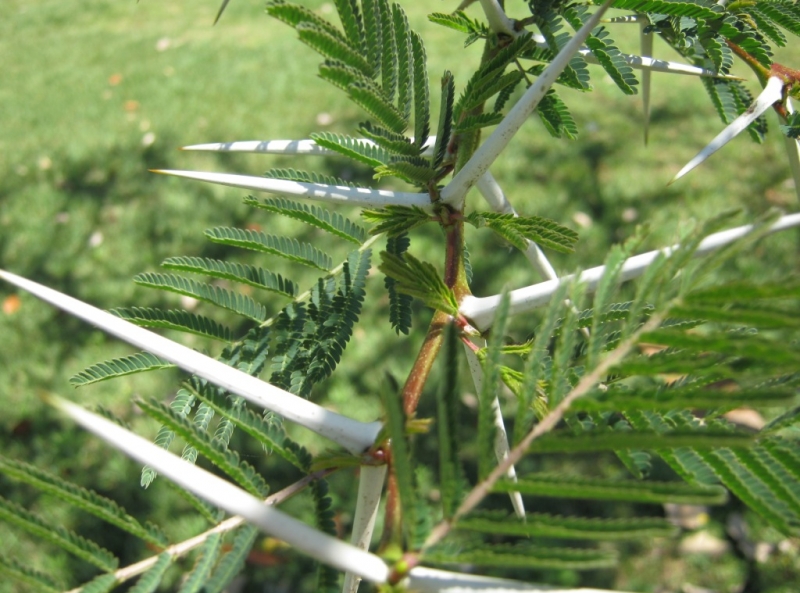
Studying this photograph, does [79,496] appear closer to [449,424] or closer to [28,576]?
[28,576]

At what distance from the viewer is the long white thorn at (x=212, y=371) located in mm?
436

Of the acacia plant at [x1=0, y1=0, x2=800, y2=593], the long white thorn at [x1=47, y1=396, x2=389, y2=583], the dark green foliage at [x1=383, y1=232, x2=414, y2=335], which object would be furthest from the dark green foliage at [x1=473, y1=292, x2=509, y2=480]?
the dark green foliage at [x1=383, y1=232, x2=414, y2=335]

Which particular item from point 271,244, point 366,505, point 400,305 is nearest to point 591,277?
point 366,505

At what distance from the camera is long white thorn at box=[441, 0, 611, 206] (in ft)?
1.49

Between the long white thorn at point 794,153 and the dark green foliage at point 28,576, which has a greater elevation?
the long white thorn at point 794,153

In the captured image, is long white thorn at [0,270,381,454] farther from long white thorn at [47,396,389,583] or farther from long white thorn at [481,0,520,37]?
long white thorn at [481,0,520,37]

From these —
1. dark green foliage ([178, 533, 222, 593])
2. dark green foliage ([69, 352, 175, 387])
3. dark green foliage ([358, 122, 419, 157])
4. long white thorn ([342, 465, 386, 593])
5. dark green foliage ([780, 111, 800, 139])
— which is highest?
dark green foliage ([780, 111, 800, 139])

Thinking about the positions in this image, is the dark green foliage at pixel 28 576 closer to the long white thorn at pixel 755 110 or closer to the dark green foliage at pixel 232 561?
the dark green foliage at pixel 232 561

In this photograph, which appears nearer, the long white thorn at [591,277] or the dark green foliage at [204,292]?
the long white thorn at [591,277]

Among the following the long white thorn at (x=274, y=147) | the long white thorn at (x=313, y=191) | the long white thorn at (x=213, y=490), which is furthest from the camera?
the long white thorn at (x=274, y=147)

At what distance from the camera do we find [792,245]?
2725mm

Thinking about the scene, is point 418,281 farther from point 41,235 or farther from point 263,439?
point 41,235

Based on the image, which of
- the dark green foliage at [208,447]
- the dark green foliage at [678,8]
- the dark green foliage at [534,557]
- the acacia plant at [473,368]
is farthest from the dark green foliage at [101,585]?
the dark green foliage at [678,8]

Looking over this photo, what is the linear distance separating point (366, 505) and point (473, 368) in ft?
0.60
